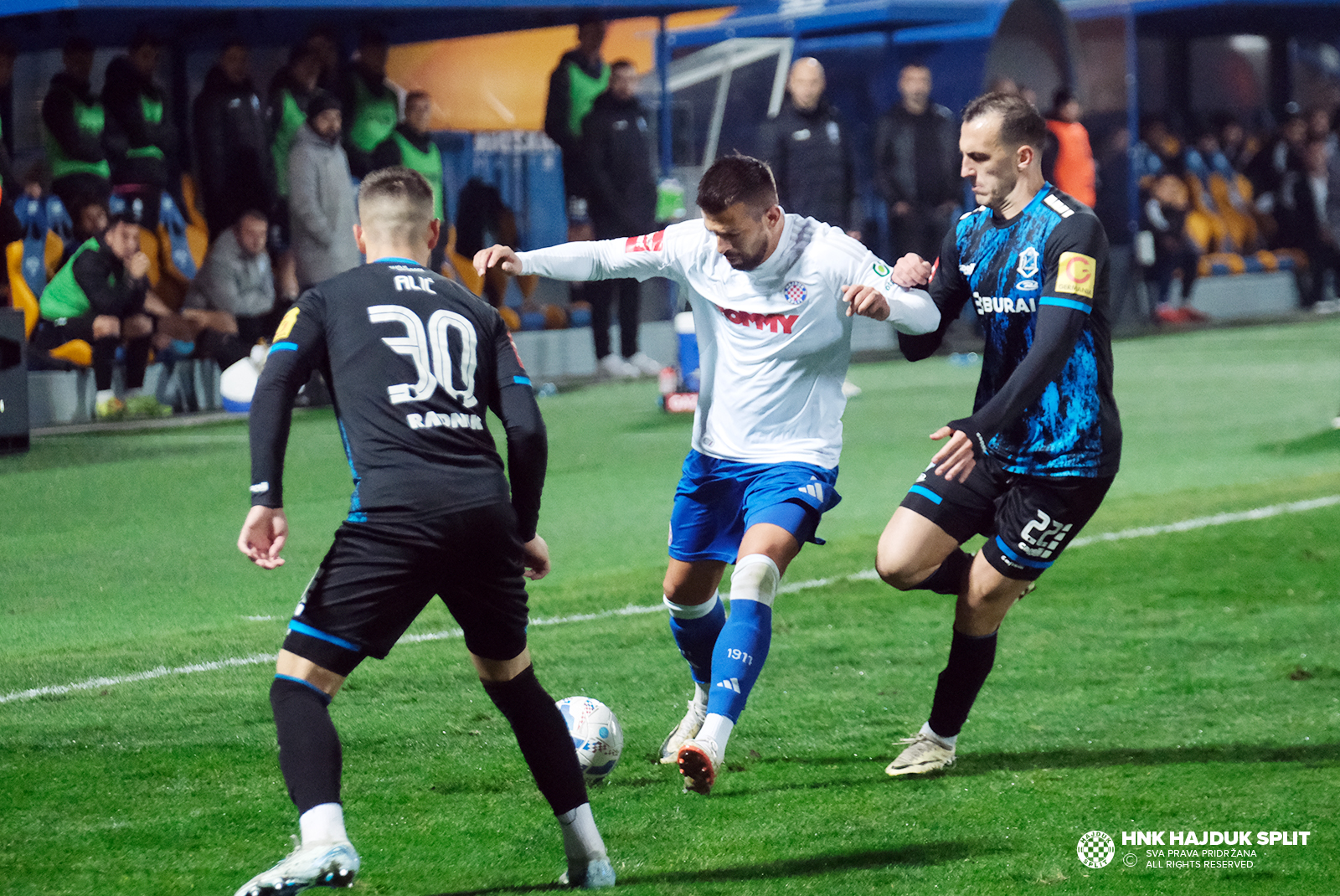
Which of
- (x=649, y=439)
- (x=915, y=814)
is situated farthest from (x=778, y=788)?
(x=649, y=439)

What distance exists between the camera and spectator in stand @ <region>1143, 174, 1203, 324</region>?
20.7 metres

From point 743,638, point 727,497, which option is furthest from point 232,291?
point 743,638

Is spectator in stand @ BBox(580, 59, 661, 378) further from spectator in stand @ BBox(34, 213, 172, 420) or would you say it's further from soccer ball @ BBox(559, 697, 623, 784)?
soccer ball @ BBox(559, 697, 623, 784)

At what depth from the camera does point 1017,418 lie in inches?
186

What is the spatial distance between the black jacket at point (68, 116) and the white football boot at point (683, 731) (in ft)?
28.6

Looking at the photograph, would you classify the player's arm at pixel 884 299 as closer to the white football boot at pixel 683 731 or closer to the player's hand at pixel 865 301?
the player's hand at pixel 865 301

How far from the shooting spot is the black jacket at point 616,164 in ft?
50.0

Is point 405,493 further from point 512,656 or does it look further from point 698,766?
point 698,766

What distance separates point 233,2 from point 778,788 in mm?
10180

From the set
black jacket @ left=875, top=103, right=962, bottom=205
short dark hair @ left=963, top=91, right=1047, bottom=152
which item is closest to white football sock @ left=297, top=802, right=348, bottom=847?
short dark hair @ left=963, top=91, right=1047, bottom=152

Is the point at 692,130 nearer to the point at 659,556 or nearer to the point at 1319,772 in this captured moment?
the point at 659,556

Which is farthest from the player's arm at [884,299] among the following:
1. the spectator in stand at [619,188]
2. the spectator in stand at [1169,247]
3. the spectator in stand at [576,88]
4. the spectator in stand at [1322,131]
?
the spectator in stand at [1322,131]

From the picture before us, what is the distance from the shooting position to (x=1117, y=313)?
20.8 meters

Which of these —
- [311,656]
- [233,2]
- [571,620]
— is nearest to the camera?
[311,656]
